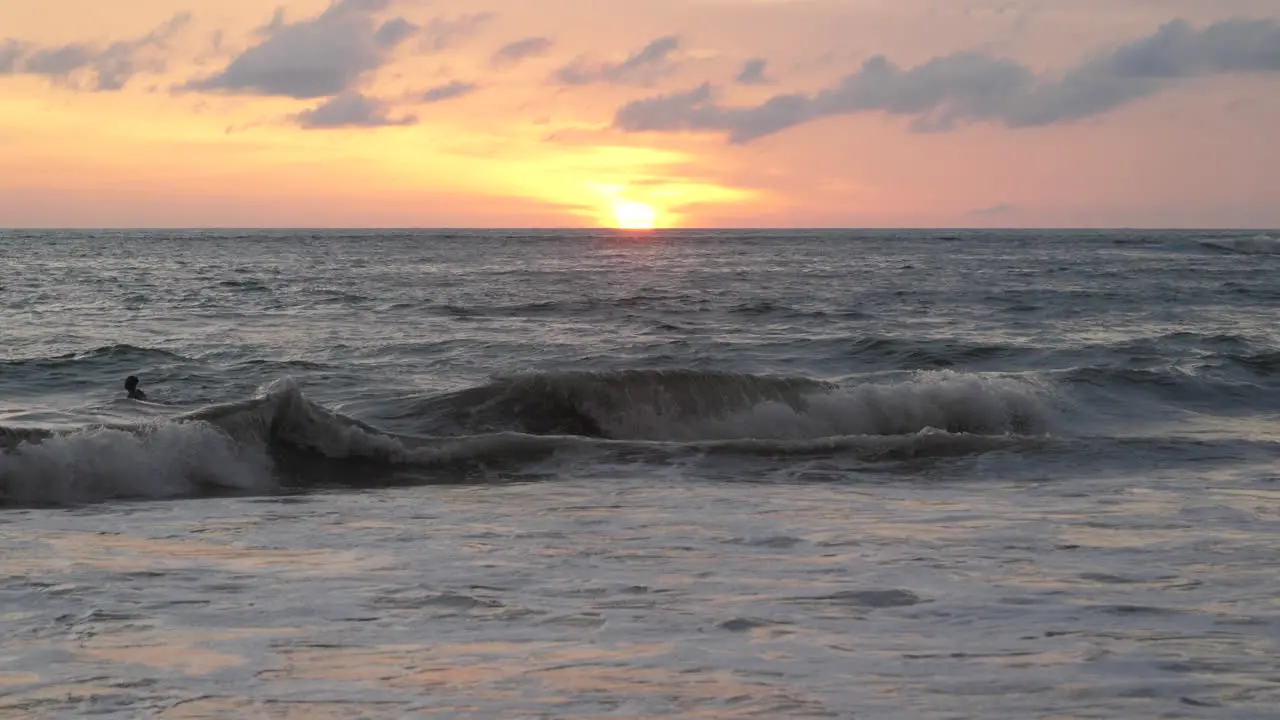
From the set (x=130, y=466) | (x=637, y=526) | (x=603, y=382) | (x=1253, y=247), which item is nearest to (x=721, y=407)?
(x=603, y=382)

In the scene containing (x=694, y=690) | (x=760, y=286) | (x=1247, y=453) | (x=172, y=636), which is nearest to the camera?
(x=694, y=690)

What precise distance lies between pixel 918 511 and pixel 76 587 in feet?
18.5

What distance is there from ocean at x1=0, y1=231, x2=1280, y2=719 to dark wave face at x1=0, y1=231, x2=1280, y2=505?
0.21 ft

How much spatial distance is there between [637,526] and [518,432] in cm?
→ 494

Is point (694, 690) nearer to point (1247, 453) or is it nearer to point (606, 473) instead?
point (606, 473)

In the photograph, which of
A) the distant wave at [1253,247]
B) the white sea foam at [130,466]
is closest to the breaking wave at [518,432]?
the white sea foam at [130,466]

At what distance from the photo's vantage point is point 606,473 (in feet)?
36.0

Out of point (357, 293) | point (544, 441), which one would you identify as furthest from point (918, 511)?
point (357, 293)

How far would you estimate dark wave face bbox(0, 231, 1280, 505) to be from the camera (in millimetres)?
11242

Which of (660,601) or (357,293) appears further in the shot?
(357,293)

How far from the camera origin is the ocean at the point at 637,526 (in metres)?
5.13

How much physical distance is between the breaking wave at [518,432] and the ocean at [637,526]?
1.7 inches

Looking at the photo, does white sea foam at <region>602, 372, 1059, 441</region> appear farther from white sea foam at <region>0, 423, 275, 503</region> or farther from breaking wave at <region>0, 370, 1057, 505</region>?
white sea foam at <region>0, 423, 275, 503</region>

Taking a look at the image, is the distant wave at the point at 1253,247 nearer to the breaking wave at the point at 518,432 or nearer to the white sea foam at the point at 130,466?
the breaking wave at the point at 518,432
